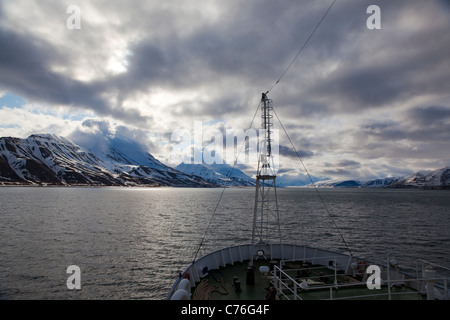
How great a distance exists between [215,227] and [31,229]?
Result: 4357 cm

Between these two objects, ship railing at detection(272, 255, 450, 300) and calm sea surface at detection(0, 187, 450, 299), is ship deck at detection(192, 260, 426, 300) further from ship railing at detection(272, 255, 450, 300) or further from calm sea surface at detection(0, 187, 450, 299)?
calm sea surface at detection(0, 187, 450, 299)

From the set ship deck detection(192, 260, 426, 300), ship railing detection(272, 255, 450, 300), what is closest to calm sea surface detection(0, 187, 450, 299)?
ship deck detection(192, 260, 426, 300)

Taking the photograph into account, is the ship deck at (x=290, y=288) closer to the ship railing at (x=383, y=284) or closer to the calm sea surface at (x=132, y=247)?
the ship railing at (x=383, y=284)

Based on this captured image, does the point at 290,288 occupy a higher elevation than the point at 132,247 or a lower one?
higher

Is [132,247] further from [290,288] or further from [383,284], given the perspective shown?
[383,284]

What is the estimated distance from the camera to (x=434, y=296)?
14.7 m

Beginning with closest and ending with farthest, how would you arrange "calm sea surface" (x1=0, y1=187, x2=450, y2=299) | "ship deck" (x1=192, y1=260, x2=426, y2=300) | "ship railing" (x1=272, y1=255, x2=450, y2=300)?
"ship railing" (x1=272, y1=255, x2=450, y2=300), "ship deck" (x1=192, y1=260, x2=426, y2=300), "calm sea surface" (x1=0, y1=187, x2=450, y2=299)

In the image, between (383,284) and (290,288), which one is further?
(383,284)

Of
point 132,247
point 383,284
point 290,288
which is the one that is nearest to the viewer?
point 290,288

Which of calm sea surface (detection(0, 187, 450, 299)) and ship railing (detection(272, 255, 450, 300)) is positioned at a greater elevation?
ship railing (detection(272, 255, 450, 300))

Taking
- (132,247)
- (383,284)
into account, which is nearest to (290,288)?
(383,284)

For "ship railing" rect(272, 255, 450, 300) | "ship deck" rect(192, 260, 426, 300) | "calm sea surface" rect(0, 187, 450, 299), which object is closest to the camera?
"ship railing" rect(272, 255, 450, 300)

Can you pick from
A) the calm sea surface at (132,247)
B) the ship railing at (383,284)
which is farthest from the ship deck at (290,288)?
the calm sea surface at (132,247)

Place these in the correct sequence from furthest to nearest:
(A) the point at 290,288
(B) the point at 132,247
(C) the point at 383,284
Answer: (B) the point at 132,247 < (C) the point at 383,284 < (A) the point at 290,288
